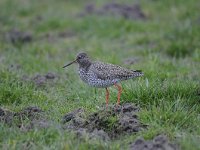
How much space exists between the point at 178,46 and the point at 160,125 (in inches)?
223

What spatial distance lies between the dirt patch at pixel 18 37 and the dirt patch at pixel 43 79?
11.3ft

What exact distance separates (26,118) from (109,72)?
1.42 metres

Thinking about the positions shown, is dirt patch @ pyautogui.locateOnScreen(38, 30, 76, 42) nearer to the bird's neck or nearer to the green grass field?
the green grass field

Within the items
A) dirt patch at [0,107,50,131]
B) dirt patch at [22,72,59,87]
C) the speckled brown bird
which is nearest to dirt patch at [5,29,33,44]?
dirt patch at [22,72,59,87]

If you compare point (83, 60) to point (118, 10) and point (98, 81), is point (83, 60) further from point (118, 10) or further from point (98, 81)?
point (118, 10)

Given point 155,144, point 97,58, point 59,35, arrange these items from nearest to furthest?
point 155,144
point 97,58
point 59,35

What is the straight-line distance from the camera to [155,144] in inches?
272

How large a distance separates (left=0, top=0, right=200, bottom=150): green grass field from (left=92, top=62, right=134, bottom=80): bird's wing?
223 millimetres

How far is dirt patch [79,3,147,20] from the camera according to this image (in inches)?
632

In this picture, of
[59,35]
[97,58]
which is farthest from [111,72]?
[59,35]

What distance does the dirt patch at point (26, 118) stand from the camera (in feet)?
25.0

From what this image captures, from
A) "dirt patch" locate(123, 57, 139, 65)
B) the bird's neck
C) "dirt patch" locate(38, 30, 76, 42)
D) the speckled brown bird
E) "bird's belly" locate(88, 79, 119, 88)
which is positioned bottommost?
"dirt patch" locate(123, 57, 139, 65)

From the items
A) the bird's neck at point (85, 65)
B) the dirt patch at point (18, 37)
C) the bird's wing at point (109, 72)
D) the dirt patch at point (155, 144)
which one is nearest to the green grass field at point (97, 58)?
the dirt patch at point (18, 37)

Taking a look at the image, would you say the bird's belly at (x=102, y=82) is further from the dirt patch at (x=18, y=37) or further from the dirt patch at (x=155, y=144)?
the dirt patch at (x=18, y=37)
